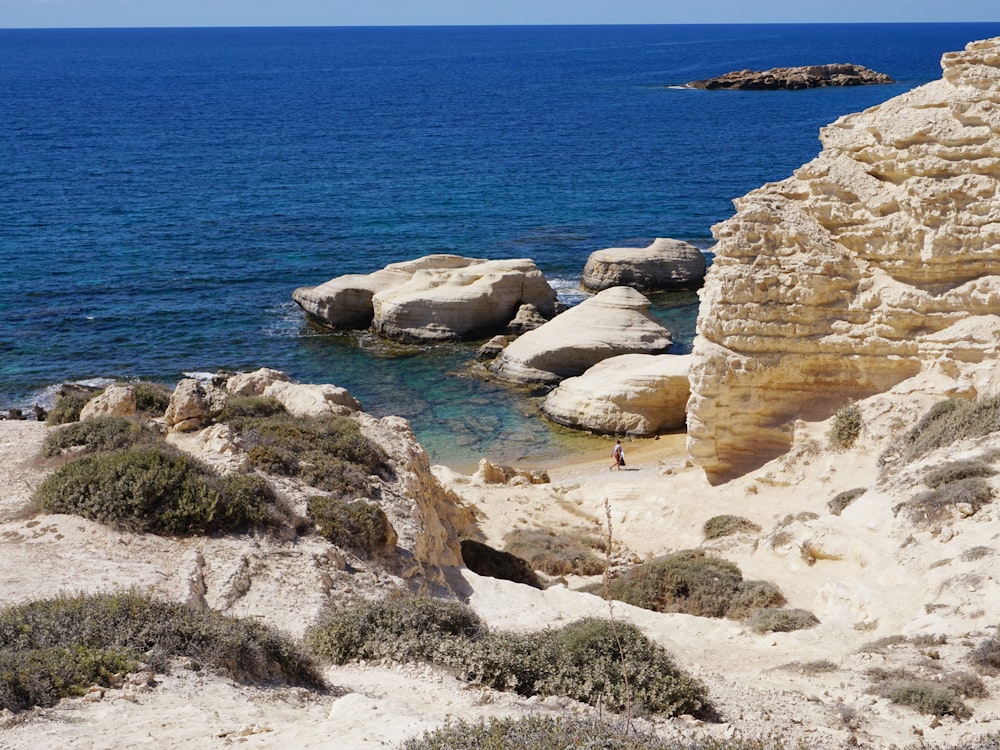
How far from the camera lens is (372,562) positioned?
13344 millimetres

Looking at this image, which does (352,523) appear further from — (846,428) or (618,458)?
(618,458)

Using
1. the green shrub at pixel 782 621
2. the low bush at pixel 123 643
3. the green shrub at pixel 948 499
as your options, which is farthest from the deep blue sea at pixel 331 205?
the low bush at pixel 123 643

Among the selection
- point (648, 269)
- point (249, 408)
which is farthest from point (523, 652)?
point (648, 269)

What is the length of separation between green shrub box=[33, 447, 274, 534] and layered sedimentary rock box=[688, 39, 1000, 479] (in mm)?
10449

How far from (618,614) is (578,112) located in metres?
92.2

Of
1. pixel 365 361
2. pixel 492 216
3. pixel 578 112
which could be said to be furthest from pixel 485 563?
pixel 578 112

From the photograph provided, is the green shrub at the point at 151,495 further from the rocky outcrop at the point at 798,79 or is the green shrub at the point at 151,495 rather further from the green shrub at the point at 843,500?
the rocky outcrop at the point at 798,79

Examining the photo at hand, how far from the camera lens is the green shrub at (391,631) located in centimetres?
963

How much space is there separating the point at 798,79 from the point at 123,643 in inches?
4961

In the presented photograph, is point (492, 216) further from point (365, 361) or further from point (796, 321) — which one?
point (796, 321)

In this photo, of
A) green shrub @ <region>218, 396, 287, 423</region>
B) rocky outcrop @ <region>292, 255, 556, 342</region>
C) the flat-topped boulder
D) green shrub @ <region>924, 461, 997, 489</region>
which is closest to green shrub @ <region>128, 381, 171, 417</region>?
green shrub @ <region>218, 396, 287, 423</region>

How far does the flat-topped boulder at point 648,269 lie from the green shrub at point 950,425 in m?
23.9

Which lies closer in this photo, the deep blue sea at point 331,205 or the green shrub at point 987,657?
the green shrub at point 987,657

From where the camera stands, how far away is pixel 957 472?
14.0 metres
